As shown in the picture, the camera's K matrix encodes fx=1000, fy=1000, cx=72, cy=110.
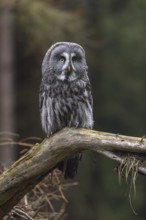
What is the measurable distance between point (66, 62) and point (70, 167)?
88cm

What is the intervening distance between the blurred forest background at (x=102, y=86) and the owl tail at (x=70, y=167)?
22.8 ft

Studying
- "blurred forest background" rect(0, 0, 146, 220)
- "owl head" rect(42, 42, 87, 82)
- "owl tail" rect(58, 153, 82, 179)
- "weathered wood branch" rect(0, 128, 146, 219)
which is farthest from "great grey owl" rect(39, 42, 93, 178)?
"blurred forest background" rect(0, 0, 146, 220)

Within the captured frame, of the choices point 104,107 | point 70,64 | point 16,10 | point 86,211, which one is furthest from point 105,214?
point 70,64

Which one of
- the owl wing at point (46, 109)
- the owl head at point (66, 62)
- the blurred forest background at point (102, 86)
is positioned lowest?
the blurred forest background at point (102, 86)

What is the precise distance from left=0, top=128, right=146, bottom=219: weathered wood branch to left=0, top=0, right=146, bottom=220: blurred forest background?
7366 mm

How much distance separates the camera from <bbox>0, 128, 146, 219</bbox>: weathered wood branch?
6.68m

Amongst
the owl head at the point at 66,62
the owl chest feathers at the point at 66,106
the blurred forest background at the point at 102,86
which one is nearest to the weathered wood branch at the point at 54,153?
the owl chest feathers at the point at 66,106

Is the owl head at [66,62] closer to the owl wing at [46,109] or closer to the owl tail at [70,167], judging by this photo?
the owl wing at [46,109]

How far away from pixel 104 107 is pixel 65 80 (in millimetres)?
10337

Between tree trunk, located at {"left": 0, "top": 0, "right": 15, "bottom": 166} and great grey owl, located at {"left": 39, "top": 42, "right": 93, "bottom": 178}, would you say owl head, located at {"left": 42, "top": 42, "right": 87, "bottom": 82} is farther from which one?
tree trunk, located at {"left": 0, "top": 0, "right": 15, "bottom": 166}

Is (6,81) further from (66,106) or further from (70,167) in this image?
(70,167)

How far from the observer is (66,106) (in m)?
7.72

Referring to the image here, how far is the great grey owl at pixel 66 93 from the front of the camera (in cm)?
770

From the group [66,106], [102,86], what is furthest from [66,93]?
[102,86]
